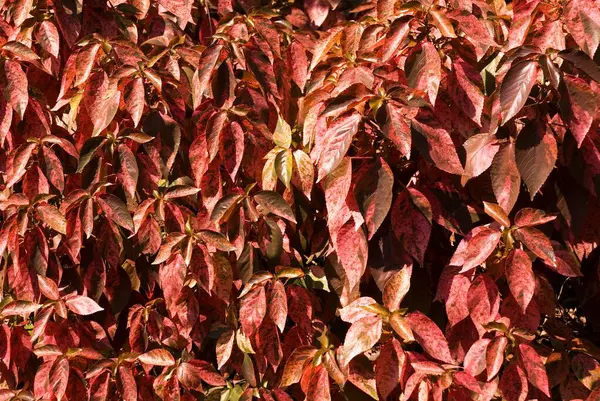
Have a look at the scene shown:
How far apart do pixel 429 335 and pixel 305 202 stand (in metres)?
0.47

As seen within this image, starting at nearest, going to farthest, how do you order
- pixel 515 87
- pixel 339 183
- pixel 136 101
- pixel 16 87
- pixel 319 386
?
pixel 515 87 → pixel 339 183 → pixel 319 386 → pixel 136 101 → pixel 16 87

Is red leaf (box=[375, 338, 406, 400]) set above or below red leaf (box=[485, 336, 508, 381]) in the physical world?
below

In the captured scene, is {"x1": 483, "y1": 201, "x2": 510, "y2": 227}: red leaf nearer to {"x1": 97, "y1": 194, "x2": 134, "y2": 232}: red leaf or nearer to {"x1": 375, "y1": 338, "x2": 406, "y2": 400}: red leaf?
{"x1": 375, "y1": 338, "x2": 406, "y2": 400}: red leaf

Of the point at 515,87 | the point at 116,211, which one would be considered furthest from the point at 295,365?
the point at 515,87

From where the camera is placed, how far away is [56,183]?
205 centimetres

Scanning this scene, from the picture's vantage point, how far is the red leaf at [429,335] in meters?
1.72

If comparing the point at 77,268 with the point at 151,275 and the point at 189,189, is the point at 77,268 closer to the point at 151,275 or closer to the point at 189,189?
the point at 151,275

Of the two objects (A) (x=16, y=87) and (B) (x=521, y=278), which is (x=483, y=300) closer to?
(B) (x=521, y=278)

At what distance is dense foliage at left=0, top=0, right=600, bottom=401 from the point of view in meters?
1.69

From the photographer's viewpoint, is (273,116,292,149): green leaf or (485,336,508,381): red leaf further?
(273,116,292,149): green leaf

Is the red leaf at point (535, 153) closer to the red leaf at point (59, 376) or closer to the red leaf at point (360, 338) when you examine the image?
the red leaf at point (360, 338)

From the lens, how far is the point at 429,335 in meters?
1.73

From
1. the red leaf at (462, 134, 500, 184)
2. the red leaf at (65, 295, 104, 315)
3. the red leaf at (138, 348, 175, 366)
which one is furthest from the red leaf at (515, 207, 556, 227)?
the red leaf at (65, 295, 104, 315)

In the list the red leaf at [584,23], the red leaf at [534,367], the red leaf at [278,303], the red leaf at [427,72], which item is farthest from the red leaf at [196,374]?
the red leaf at [584,23]
